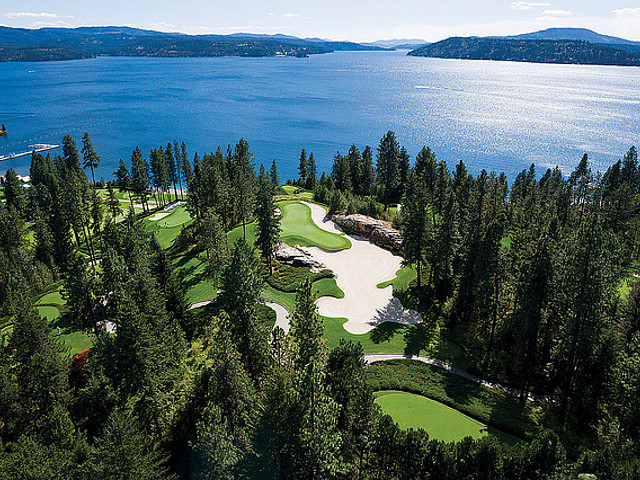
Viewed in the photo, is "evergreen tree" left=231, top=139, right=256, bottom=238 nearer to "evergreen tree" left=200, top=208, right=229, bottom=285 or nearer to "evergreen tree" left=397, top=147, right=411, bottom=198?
"evergreen tree" left=200, top=208, right=229, bottom=285

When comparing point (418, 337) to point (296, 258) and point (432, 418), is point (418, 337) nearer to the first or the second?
point (432, 418)

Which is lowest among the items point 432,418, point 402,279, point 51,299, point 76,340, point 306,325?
point 76,340

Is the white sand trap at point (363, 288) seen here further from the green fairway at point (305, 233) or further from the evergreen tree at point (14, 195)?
the evergreen tree at point (14, 195)

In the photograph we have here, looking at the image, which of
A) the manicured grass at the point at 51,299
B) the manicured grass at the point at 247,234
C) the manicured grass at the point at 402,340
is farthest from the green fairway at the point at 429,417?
the manicured grass at the point at 51,299

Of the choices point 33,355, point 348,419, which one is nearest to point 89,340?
point 33,355

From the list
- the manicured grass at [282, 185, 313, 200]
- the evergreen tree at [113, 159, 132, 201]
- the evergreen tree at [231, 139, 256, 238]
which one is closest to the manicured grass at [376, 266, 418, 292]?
the evergreen tree at [231, 139, 256, 238]

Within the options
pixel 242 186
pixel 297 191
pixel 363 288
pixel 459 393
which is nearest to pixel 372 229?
pixel 363 288
